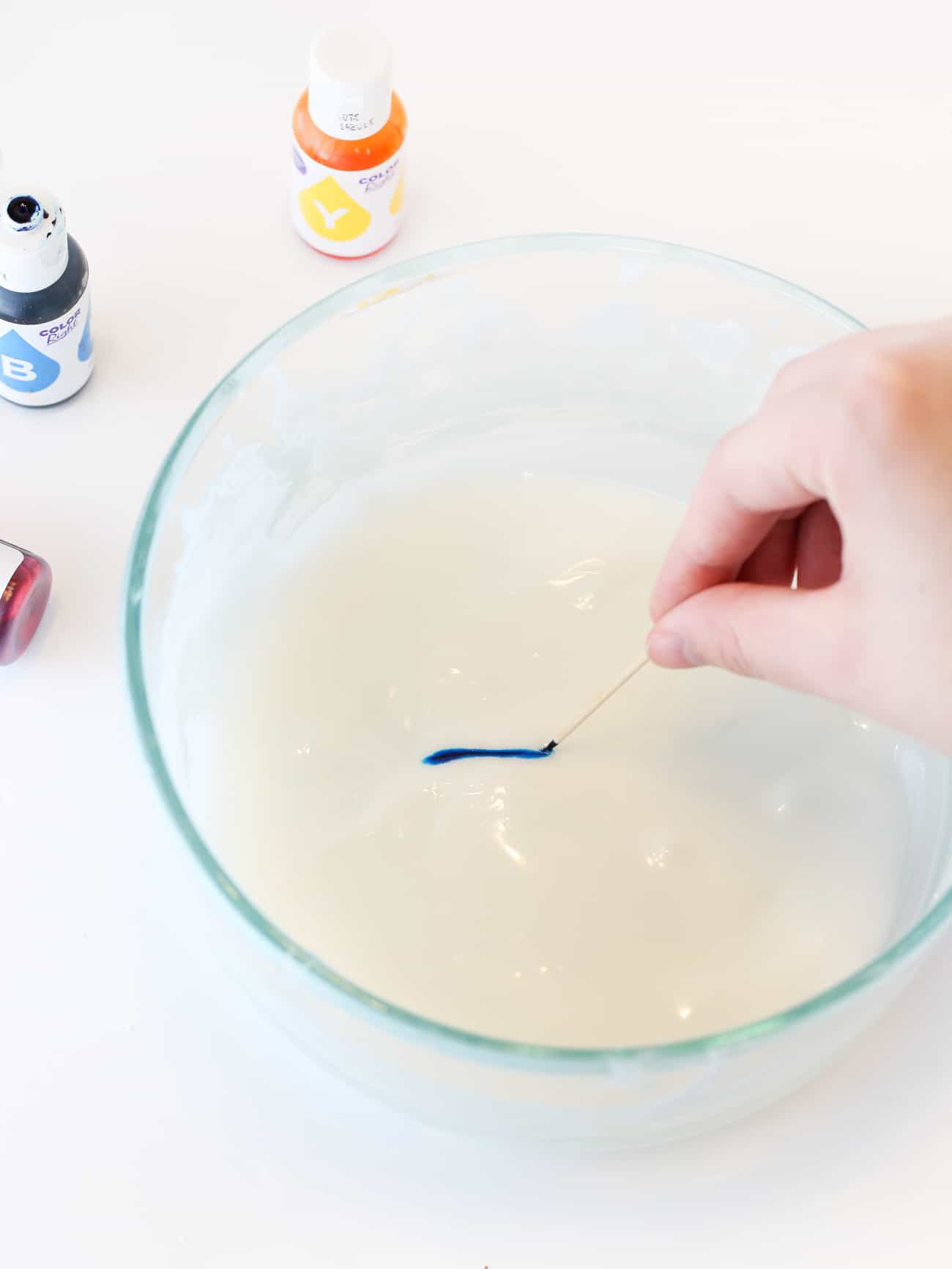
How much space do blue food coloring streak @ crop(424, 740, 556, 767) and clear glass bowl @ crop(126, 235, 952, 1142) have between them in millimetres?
153

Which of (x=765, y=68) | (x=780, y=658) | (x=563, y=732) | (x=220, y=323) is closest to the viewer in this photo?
(x=780, y=658)

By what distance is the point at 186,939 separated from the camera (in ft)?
2.94

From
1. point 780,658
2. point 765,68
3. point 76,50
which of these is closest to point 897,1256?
point 780,658

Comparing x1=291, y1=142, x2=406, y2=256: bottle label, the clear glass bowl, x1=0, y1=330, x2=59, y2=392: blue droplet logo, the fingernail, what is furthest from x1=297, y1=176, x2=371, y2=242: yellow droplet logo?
the fingernail

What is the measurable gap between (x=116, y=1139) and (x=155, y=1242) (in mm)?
63

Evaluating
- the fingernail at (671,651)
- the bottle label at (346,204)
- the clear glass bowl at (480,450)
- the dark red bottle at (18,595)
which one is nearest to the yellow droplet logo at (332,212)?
the bottle label at (346,204)

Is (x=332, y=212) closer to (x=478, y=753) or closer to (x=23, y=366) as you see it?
(x=23, y=366)

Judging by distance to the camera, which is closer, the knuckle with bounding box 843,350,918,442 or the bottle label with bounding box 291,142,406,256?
the knuckle with bounding box 843,350,918,442

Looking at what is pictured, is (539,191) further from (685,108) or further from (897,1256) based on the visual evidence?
(897,1256)

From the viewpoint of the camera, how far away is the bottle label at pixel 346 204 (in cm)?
105

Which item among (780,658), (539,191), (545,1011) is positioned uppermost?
(539,191)

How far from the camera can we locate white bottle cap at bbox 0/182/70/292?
3.05 ft

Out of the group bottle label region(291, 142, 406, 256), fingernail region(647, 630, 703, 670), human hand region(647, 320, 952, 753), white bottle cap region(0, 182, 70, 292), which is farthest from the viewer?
bottle label region(291, 142, 406, 256)

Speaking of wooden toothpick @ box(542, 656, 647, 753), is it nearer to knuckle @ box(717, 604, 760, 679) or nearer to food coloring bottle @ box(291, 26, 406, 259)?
knuckle @ box(717, 604, 760, 679)
